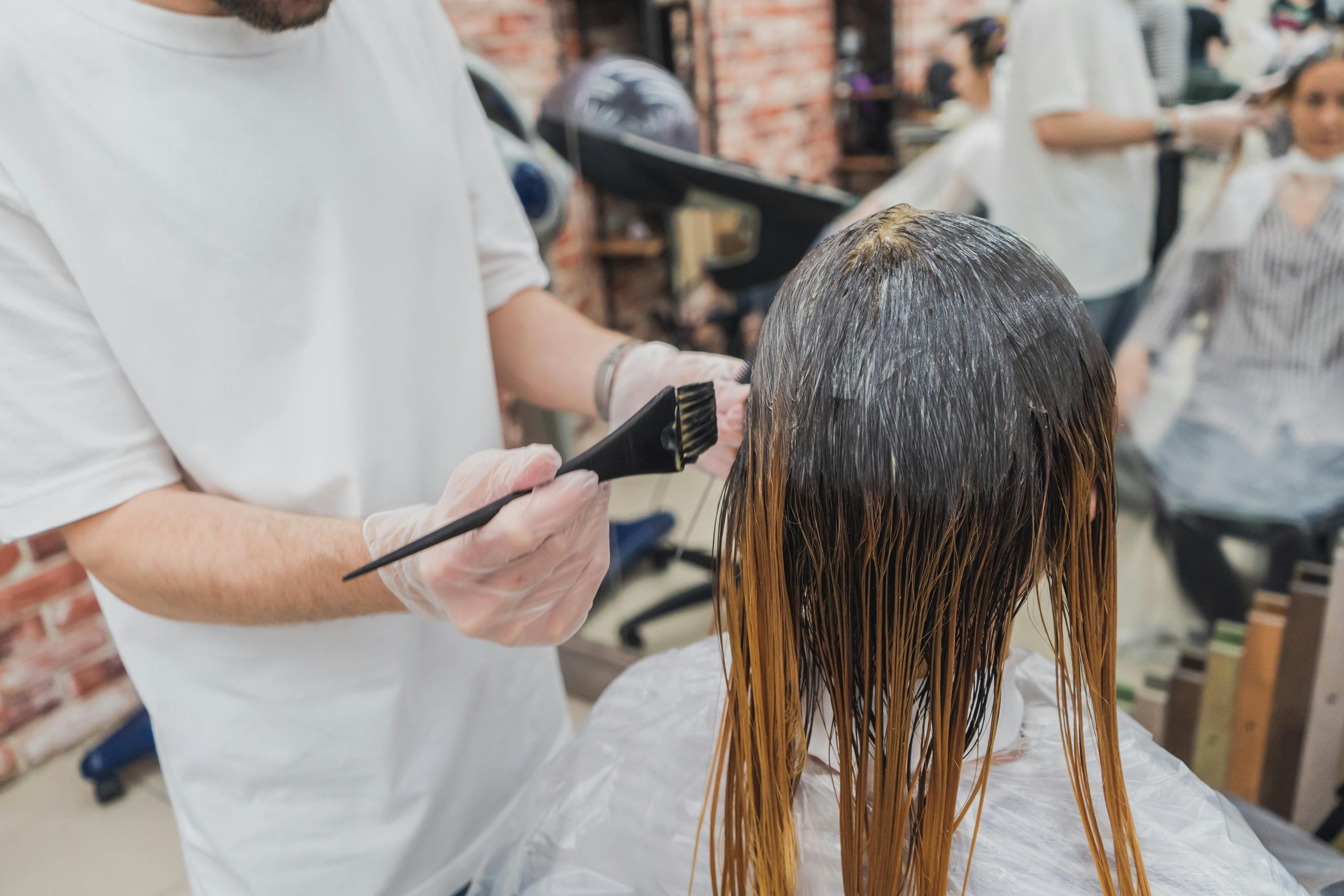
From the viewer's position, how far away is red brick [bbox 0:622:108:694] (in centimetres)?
176

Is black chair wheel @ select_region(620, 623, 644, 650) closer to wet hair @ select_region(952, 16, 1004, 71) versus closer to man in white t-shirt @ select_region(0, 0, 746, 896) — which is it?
man in white t-shirt @ select_region(0, 0, 746, 896)

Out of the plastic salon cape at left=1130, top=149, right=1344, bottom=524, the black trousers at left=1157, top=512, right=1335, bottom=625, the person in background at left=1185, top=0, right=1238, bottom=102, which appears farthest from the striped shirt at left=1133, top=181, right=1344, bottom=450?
the person in background at left=1185, top=0, right=1238, bottom=102

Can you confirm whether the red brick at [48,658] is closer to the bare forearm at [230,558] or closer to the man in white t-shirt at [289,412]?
the man in white t-shirt at [289,412]

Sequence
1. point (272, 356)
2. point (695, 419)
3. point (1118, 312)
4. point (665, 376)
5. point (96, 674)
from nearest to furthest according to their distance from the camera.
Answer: point (695, 419) → point (272, 356) → point (665, 376) → point (96, 674) → point (1118, 312)

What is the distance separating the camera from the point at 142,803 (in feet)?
5.44

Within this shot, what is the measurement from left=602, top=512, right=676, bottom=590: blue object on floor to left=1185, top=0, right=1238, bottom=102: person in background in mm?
1623

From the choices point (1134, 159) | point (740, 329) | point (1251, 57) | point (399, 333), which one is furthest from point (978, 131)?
point (399, 333)

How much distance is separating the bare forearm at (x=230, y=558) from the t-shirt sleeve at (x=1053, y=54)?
1.77m

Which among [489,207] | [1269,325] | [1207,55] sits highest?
[1207,55]

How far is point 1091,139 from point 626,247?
1025 mm

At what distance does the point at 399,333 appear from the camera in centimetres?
90

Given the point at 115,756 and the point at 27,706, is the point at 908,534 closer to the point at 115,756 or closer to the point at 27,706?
the point at 115,756

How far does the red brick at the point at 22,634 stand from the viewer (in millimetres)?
1735

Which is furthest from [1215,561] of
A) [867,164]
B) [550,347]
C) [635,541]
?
[550,347]
